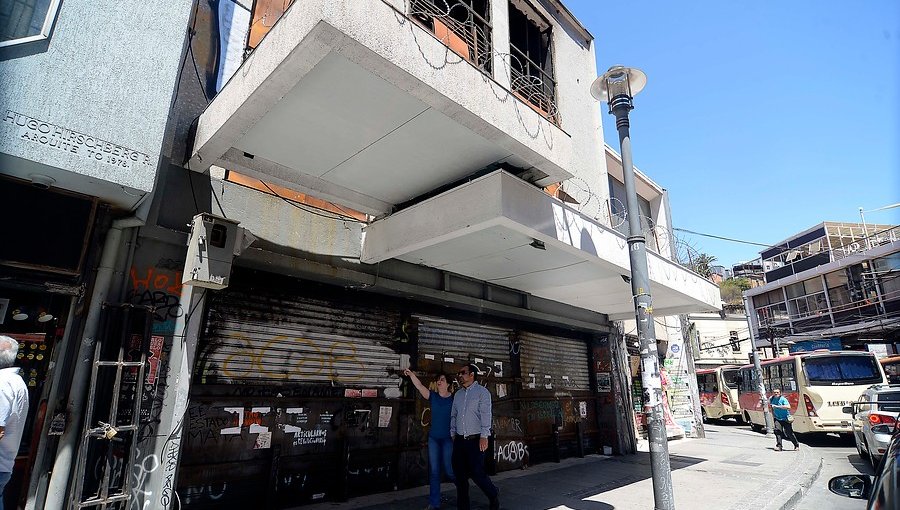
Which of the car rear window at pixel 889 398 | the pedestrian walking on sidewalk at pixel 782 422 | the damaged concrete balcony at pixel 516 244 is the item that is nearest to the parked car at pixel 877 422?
the car rear window at pixel 889 398

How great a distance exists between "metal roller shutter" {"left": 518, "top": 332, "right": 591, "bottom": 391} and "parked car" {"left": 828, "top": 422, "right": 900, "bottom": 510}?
7.02 metres

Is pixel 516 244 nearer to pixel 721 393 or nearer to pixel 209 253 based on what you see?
pixel 209 253

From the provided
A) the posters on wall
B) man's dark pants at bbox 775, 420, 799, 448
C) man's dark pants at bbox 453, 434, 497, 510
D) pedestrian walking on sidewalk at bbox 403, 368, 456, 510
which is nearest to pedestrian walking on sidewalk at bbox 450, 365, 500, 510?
man's dark pants at bbox 453, 434, 497, 510

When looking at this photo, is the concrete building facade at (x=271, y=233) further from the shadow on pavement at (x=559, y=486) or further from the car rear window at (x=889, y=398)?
the car rear window at (x=889, y=398)

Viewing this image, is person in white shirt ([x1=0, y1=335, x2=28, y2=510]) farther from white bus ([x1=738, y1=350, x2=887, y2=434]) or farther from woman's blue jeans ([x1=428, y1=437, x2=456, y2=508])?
white bus ([x1=738, y1=350, x2=887, y2=434])

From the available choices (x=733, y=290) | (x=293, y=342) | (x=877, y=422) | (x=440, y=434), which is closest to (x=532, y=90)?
(x=293, y=342)

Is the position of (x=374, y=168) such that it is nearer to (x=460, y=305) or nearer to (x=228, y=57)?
(x=228, y=57)

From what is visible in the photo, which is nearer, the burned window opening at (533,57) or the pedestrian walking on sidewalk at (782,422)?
the burned window opening at (533,57)

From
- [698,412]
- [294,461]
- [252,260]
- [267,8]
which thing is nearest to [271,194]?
[252,260]

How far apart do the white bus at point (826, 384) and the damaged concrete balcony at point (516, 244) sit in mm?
7598

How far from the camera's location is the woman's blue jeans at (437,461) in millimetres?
5812

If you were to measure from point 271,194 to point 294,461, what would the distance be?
350cm

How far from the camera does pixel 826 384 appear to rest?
44.7 feet

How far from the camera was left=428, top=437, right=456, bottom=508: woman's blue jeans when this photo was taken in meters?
5.81
